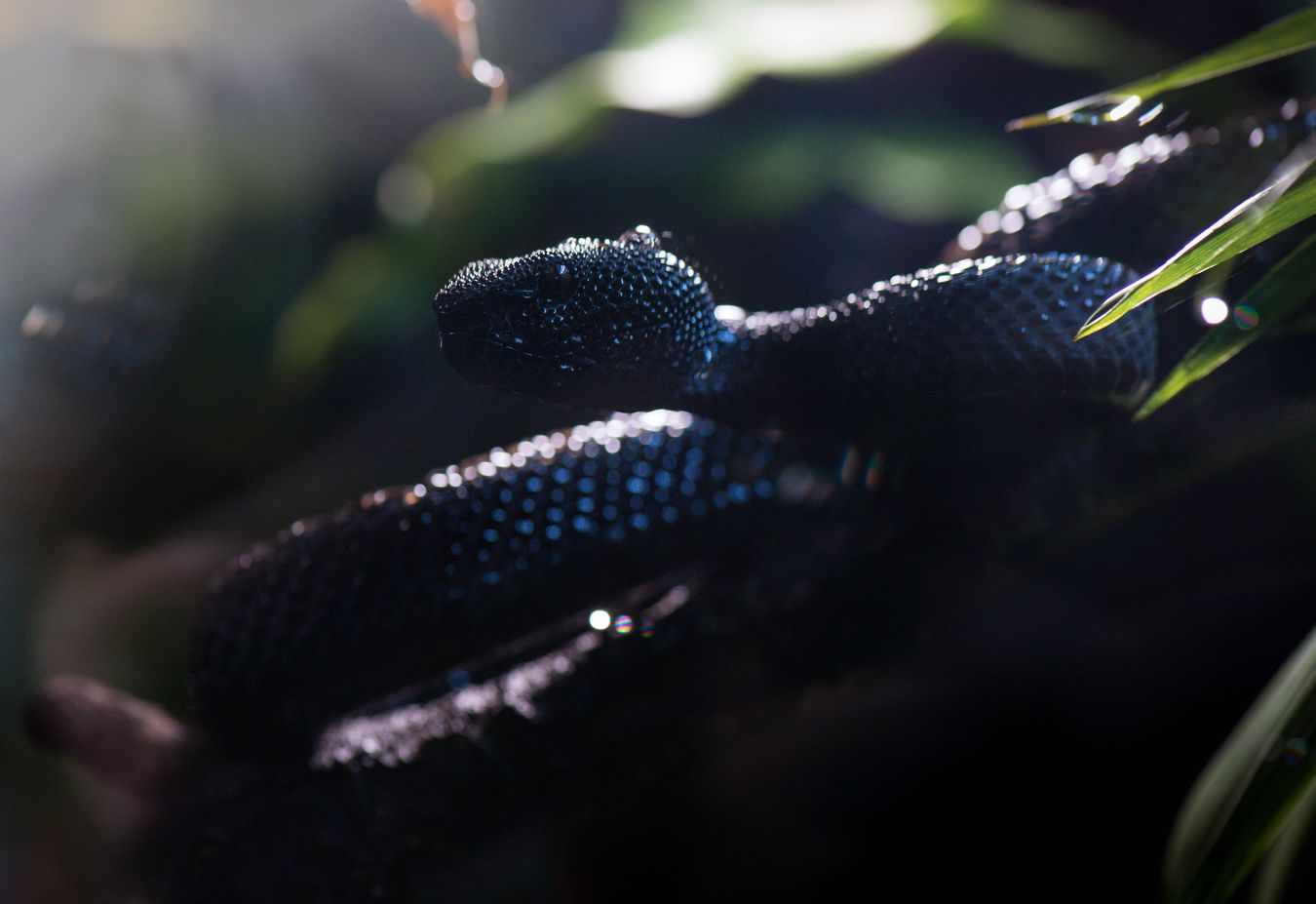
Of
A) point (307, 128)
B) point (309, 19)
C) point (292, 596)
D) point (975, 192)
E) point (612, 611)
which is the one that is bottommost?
point (612, 611)

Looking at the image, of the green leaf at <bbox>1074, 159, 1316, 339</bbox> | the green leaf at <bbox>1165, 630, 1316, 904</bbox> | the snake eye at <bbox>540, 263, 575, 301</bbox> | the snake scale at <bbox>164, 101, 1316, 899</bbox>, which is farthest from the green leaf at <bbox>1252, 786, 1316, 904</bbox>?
the snake eye at <bbox>540, 263, 575, 301</bbox>

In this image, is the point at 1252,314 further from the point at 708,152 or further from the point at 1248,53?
the point at 708,152

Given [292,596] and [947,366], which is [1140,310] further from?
[292,596]

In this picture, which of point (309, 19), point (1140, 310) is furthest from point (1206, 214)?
point (309, 19)

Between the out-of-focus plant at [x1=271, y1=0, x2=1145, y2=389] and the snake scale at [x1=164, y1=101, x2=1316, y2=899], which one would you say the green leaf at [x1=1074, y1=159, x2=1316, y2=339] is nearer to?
the snake scale at [x1=164, y1=101, x2=1316, y2=899]

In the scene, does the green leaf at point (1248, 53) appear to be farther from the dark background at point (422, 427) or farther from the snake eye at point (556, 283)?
the snake eye at point (556, 283)

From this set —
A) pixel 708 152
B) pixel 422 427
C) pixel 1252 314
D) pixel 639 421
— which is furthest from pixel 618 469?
pixel 708 152

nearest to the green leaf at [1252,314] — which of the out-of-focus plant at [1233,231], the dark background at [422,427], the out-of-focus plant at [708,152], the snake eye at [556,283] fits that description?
the out-of-focus plant at [1233,231]
